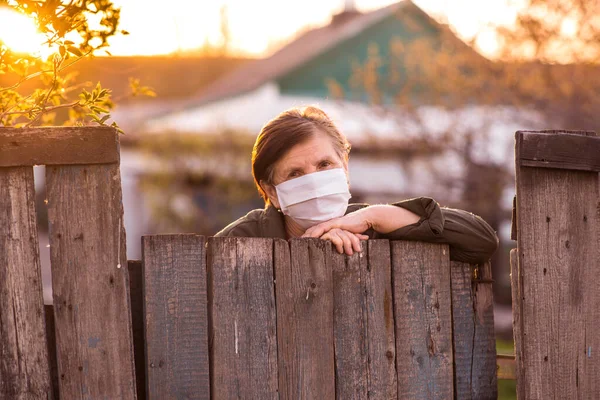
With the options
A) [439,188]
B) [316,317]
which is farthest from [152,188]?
[316,317]

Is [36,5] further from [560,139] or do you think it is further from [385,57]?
[385,57]

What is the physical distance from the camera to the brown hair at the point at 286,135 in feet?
12.8

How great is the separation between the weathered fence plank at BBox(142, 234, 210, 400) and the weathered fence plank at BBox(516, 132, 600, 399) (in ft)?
4.29

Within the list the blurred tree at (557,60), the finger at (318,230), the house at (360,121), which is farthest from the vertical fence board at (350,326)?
the blurred tree at (557,60)

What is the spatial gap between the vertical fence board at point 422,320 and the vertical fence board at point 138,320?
3.43ft

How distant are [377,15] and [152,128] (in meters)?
8.14

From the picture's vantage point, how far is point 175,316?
3381mm

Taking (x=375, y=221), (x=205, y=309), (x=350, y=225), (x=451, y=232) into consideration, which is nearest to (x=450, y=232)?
(x=451, y=232)

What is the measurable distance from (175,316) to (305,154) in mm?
971

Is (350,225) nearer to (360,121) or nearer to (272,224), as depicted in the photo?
(272,224)

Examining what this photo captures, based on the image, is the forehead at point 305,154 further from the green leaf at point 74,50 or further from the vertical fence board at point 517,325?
the green leaf at point 74,50

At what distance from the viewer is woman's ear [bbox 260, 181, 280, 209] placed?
158 inches

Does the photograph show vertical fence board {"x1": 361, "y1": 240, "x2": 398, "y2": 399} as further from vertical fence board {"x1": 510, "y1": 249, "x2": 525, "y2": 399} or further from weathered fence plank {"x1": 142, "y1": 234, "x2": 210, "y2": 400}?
weathered fence plank {"x1": 142, "y1": 234, "x2": 210, "y2": 400}

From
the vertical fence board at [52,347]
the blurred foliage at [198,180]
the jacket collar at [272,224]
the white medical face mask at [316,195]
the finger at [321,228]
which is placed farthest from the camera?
the blurred foliage at [198,180]
